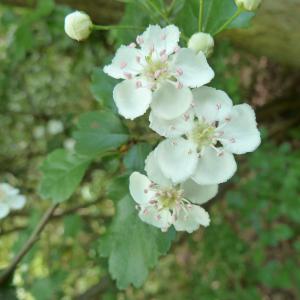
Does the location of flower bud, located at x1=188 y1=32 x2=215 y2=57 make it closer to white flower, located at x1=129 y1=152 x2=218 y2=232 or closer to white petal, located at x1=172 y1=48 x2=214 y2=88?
white petal, located at x1=172 y1=48 x2=214 y2=88

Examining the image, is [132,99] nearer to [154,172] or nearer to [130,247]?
Result: [154,172]

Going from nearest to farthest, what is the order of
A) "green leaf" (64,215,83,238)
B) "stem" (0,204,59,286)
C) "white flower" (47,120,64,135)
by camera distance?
1. "stem" (0,204,59,286)
2. "green leaf" (64,215,83,238)
3. "white flower" (47,120,64,135)

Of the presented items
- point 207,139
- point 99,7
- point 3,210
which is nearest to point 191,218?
point 207,139

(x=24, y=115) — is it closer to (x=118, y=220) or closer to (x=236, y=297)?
(x=236, y=297)

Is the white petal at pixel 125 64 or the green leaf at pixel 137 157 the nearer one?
the white petal at pixel 125 64

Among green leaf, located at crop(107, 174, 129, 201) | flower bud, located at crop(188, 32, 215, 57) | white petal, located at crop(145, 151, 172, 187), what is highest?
flower bud, located at crop(188, 32, 215, 57)

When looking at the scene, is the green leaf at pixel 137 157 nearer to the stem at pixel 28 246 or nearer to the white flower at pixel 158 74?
the white flower at pixel 158 74

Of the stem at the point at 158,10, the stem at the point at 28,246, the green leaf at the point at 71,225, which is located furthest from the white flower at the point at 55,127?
the stem at the point at 158,10

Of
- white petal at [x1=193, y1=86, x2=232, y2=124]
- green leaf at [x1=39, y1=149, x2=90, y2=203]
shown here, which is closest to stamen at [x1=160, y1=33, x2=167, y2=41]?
white petal at [x1=193, y1=86, x2=232, y2=124]
